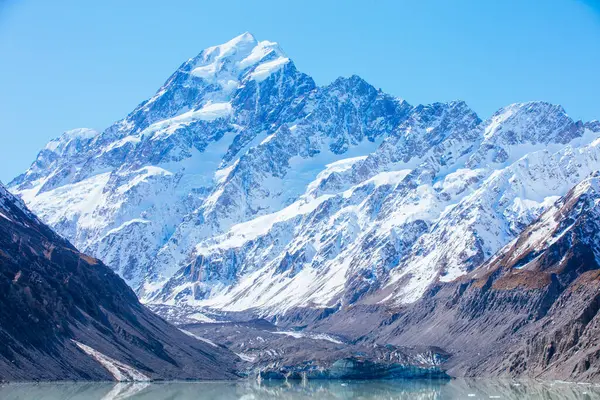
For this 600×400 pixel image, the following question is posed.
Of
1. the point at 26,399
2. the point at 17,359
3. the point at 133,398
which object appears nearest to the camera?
the point at 26,399

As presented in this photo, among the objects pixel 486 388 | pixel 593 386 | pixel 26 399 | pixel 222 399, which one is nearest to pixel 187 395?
pixel 222 399

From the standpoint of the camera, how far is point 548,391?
177m

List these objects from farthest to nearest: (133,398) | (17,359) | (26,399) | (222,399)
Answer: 1. (17,359)
2. (222,399)
3. (133,398)
4. (26,399)

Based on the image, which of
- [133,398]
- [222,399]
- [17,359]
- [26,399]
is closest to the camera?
[26,399]

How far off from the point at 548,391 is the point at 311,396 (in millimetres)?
46564

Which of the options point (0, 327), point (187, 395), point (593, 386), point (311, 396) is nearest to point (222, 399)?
point (187, 395)

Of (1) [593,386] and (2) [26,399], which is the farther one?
(1) [593,386]

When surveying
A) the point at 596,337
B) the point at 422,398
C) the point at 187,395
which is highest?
the point at 596,337

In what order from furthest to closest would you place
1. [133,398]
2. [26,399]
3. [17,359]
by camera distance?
[17,359]
[133,398]
[26,399]

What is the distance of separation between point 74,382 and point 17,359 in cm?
1244

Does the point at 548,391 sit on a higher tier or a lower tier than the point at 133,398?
higher

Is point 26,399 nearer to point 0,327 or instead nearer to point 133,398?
point 133,398

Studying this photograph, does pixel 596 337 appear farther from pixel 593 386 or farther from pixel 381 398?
pixel 381 398

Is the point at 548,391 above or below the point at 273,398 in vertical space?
above
